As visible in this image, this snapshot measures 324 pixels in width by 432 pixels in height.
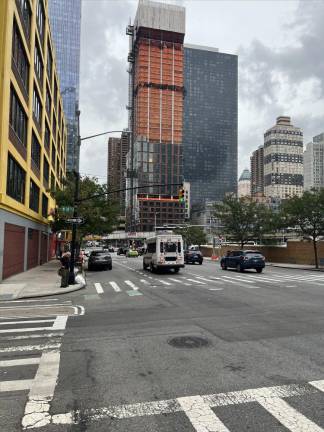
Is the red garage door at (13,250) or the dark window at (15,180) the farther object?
the dark window at (15,180)

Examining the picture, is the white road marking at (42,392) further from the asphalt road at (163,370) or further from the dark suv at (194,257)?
the dark suv at (194,257)

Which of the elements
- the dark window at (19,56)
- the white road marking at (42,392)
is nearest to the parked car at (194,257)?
the dark window at (19,56)

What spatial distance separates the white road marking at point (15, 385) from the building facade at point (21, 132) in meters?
15.5

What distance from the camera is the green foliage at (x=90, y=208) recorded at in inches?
1286

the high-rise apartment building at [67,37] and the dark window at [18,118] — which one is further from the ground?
the high-rise apartment building at [67,37]

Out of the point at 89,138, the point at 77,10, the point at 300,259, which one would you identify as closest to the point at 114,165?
the point at 77,10

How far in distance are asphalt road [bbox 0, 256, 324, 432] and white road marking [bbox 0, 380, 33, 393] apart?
0.01 metres

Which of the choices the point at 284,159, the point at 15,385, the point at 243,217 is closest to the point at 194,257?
the point at 243,217

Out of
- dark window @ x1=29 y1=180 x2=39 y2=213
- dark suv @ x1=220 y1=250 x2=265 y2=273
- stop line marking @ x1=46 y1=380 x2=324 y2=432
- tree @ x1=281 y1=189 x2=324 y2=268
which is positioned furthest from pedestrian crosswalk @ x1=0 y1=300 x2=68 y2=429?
tree @ x1=281 y1=189 x2=324 y2=268

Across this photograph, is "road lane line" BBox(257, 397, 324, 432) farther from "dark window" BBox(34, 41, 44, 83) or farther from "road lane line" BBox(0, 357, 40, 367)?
"dark window" BBox(34, 41, 44, 83)

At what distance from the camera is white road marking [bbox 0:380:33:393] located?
17.3 ft

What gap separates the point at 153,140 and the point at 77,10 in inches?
2923

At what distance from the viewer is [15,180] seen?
24.0m

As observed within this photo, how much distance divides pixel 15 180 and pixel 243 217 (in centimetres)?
2952
